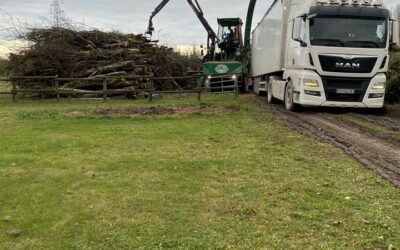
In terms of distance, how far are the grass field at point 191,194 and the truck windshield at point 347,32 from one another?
5052 millimetres

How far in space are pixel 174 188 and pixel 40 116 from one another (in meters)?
9.70

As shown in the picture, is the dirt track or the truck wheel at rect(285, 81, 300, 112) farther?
the truck wheel at rect(285, 81, 300, 112)

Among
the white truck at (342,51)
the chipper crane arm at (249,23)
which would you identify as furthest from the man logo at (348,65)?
the chipper crane arm at (249,23)

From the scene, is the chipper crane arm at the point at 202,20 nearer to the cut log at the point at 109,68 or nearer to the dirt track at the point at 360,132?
the cut log at the point at 109,68

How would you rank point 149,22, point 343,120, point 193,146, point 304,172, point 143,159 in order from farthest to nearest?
point 149,22 < point 343,120 < point 193,146 < point 143,159 < point 304,172

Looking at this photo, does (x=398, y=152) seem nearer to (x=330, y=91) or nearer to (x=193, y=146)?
(x=193, y=146)

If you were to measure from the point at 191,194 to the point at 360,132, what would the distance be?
636 cm

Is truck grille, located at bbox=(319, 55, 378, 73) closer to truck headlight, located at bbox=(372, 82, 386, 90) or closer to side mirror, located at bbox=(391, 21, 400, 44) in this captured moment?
truck headlight, located at bbox=(372, 82, 386, 90)

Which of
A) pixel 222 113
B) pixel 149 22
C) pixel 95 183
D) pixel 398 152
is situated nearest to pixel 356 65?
pixel 222 113

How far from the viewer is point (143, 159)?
28.0 feet

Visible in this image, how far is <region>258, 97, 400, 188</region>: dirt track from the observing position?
827 centimetres

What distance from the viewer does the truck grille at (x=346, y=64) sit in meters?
14.9

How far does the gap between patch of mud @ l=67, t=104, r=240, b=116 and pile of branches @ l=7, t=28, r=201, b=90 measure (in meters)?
6.35

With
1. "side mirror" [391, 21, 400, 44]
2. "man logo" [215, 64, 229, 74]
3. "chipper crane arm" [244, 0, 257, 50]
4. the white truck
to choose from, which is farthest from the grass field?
"chipper crane arm" [244, 0, 257, 50]
